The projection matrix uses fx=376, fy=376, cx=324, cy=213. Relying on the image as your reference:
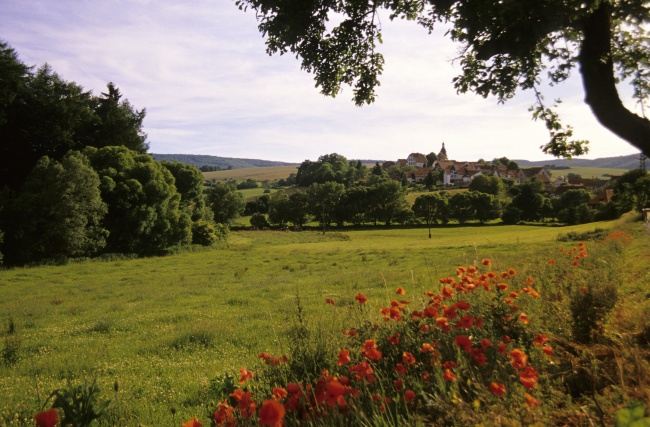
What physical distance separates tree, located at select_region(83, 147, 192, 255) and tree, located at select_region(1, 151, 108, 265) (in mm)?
4072

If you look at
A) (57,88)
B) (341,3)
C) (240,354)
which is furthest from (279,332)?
(57,88)

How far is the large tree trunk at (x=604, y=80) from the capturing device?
366cm

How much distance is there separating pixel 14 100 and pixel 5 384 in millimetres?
43401

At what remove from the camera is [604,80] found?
3691 mm

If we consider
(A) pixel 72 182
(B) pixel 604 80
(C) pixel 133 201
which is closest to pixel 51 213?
(A) pixel 72 182

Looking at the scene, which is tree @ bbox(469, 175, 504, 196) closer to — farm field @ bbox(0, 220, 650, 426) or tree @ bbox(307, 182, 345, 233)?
tree @ bbox(307, 182, 345, 233)

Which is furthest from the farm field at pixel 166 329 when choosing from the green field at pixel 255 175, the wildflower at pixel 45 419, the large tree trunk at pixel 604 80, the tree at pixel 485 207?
the green field at pixel 255 175

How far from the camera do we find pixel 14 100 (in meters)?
38.0

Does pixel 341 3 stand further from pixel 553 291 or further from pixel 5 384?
pixel 5 384

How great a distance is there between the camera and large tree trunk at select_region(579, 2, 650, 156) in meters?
3.66

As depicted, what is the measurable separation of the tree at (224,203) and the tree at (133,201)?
35767mm

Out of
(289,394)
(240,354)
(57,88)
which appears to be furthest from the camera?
(57,88)

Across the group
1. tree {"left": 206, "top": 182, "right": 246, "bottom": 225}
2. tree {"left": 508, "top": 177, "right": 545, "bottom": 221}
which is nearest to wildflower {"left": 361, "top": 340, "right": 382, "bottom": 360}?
tree {"left": 206, "top": 182, "right": 246, "bottom": 225}

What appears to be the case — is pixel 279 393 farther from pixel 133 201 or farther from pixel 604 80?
pixel 133 201
